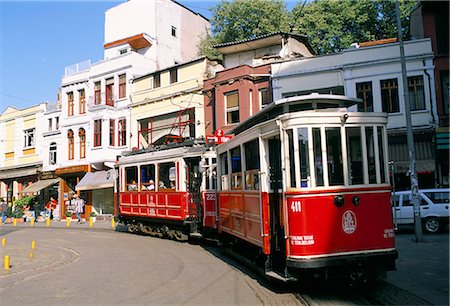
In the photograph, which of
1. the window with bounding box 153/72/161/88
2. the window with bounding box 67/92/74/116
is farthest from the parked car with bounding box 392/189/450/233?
the window with bounding box 67/92/74/116

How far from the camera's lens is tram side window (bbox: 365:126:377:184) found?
6.77 m

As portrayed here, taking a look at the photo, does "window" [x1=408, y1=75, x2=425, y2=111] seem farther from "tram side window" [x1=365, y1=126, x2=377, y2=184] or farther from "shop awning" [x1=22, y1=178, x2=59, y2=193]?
"shop awning" [x1=22, y1=178, x2=59, y2=193]

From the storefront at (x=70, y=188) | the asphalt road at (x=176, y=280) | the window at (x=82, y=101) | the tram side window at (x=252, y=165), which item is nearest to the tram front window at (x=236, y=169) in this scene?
the tram side window at (x=252, y=165)

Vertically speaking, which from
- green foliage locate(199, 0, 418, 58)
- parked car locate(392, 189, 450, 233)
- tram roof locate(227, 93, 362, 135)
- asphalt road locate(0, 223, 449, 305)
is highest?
green foliage locate(199, 0, 418, 58)

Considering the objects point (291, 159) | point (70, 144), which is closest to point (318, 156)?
point (291, 159)

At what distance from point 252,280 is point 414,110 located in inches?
571

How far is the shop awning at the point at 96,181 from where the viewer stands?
27.4m

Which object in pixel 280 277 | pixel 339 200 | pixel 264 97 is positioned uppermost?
pixel 264 97

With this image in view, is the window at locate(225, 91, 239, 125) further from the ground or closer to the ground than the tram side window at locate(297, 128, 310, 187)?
further from the ground

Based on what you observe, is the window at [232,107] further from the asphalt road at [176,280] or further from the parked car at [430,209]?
the asphalt road at [176,280]

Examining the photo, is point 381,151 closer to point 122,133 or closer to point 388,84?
point 388,84

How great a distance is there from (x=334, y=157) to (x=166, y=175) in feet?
30.7

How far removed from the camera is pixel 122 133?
2969 cm

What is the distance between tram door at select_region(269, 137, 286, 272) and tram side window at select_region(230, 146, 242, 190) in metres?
1.59
